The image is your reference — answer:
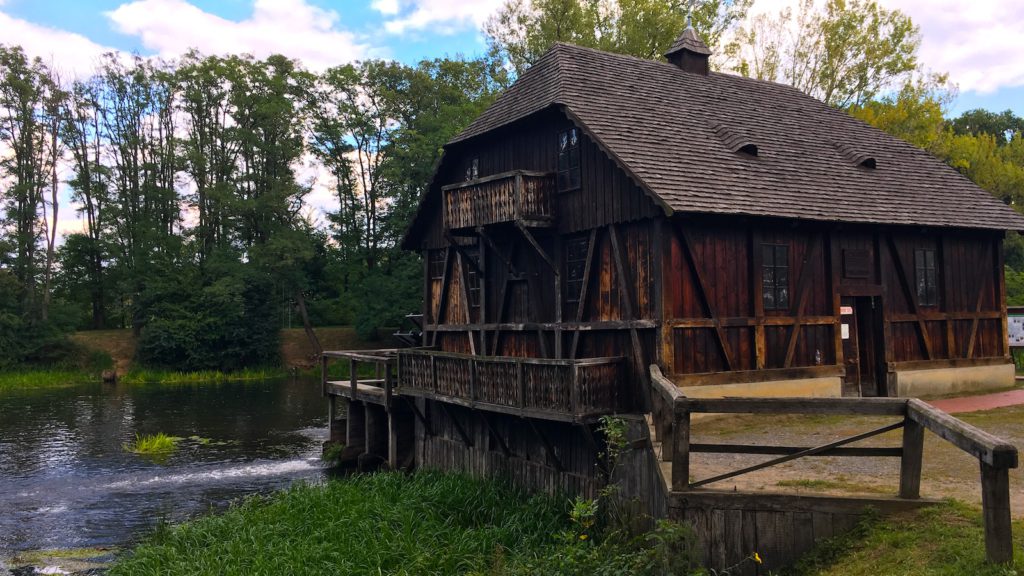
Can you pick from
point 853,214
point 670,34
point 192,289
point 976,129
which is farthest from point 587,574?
point 976,129

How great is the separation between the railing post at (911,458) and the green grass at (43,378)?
41.3 m

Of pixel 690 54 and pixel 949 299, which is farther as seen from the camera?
pixel 690 54

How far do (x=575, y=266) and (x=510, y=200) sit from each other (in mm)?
1822

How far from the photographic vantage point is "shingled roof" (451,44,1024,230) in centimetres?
1427

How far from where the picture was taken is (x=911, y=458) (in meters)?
7.28

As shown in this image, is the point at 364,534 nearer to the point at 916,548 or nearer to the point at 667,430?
the point at 667,430

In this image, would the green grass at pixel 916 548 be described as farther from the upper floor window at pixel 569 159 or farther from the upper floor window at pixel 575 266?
the upper floor window at pixel 569 159

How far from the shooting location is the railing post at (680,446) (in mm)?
7805

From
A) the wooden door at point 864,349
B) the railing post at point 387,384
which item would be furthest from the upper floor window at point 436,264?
the wooden door at point 864,349

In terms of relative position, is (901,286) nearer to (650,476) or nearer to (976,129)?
(650,476)

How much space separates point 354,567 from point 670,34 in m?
28.6

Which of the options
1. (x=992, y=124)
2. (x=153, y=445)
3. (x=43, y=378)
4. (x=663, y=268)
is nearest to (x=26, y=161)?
(x=43, y=378)

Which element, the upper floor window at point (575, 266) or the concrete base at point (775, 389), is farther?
the upper floor window at point (575, 266)

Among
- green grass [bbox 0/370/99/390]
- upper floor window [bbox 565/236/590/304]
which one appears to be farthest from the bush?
upper floor window [bbox 565/236/590/304]
